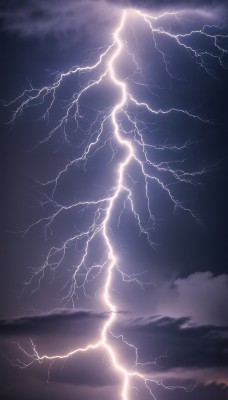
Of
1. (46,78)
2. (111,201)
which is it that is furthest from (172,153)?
(46,78)

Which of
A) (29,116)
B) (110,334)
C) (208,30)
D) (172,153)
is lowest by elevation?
(110,334)

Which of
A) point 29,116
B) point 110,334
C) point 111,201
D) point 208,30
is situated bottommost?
point 110,334

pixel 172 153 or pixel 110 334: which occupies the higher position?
pixel 172 153

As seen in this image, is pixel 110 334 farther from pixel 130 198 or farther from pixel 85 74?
pixel 85 74

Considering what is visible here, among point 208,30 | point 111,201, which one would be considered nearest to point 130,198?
point 111,201

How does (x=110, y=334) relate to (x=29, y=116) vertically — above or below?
below

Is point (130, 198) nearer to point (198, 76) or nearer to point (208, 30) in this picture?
point (198, 76)

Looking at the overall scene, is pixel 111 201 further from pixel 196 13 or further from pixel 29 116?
pixel 196 13

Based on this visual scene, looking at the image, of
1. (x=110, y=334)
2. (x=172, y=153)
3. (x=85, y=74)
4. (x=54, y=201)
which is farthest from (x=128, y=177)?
(x=110, y=334)
